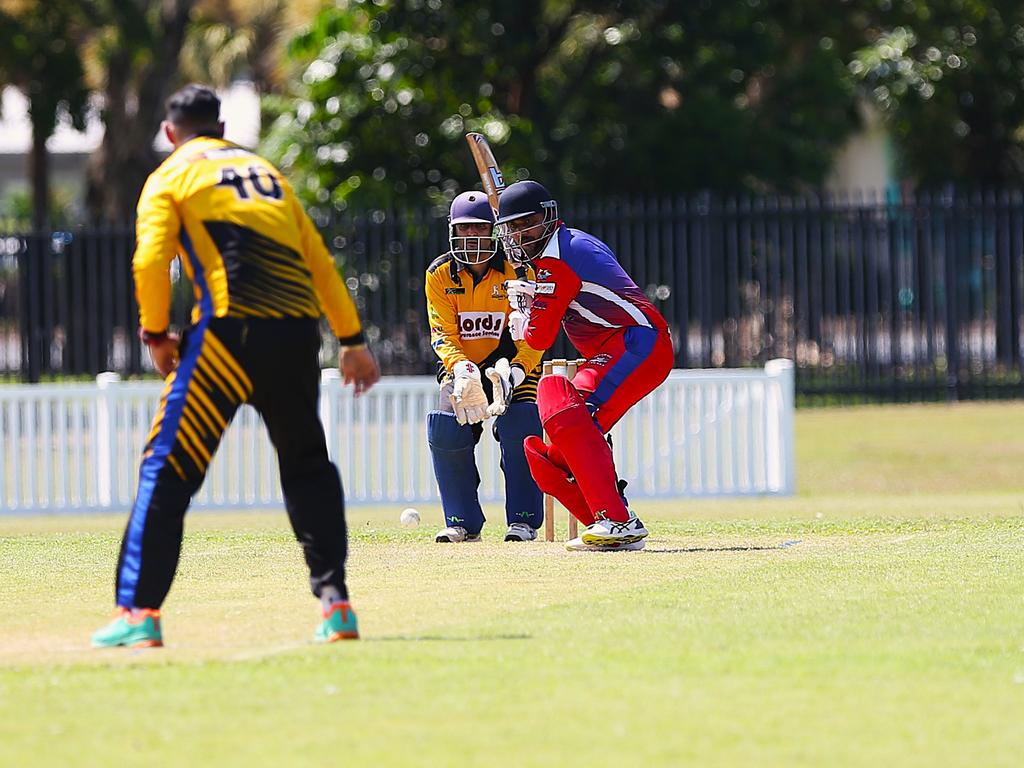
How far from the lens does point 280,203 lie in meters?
6.77

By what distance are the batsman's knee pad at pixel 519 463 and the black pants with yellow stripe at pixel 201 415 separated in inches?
154

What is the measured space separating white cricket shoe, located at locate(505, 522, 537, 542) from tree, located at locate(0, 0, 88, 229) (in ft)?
59.6

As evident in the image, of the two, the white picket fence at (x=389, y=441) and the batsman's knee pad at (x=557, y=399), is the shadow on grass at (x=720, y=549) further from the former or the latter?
the white picket fence at (x=389, y=441)

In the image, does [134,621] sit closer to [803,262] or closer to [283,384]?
[283,384]

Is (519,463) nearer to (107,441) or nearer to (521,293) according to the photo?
(521,293)

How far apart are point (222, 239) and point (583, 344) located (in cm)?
351

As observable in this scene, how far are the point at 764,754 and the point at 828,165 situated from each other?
2549 centimetres

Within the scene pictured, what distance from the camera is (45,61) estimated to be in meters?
27.8

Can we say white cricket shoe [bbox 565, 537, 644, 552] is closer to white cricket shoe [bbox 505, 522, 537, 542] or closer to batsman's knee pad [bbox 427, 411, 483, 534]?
white cricket shoe [bbox 505, 522, 537, 542]

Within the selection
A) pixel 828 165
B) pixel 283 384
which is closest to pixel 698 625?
pixel 283 384

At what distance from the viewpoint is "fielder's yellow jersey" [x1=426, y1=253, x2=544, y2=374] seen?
34.3 ft

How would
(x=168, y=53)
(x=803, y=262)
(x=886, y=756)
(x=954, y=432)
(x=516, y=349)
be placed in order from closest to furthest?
(x=886, y=756) → (x=516, y=349) → (x=954, y=432) → (x=803, y=262) → (x=168, y=53)

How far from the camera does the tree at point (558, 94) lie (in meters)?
23.8

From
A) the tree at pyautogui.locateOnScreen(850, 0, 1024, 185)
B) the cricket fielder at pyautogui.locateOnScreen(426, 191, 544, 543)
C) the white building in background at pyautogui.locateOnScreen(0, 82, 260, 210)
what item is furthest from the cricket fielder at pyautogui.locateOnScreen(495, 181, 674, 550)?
the white building in background at pyautogui.locateOnScreen(0, 82, 260, 210)
